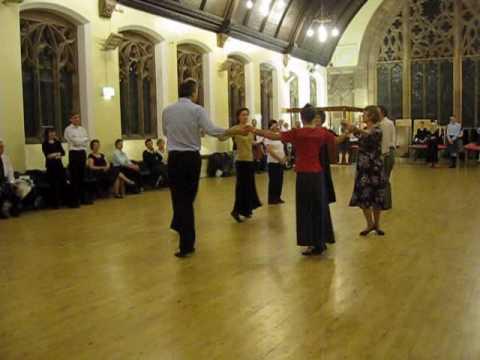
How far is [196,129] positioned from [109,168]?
5.93m

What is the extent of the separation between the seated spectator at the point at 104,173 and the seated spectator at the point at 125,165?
18 centimetres

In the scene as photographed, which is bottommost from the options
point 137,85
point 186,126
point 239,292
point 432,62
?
point 239,292

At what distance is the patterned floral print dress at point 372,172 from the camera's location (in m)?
6.70

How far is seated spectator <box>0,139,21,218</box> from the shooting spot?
9.09 meters

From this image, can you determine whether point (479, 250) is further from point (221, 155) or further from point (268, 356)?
point (221, 155)

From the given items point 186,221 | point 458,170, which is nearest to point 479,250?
point 186,221

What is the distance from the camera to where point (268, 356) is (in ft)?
10.8

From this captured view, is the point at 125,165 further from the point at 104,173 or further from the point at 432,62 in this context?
the point at 432,62

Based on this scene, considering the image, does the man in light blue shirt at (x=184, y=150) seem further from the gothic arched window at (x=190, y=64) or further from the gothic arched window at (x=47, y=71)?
the gothic arched window at (x=190, y=64)

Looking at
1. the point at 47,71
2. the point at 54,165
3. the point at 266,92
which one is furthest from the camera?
the point at 266,92

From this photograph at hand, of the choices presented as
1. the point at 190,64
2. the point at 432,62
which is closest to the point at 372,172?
the point at 190,64

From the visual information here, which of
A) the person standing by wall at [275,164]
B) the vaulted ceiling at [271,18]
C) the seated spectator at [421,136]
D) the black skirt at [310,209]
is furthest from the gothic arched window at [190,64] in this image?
the black skirt at [310,209]

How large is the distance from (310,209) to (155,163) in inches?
302

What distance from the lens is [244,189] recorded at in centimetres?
834
